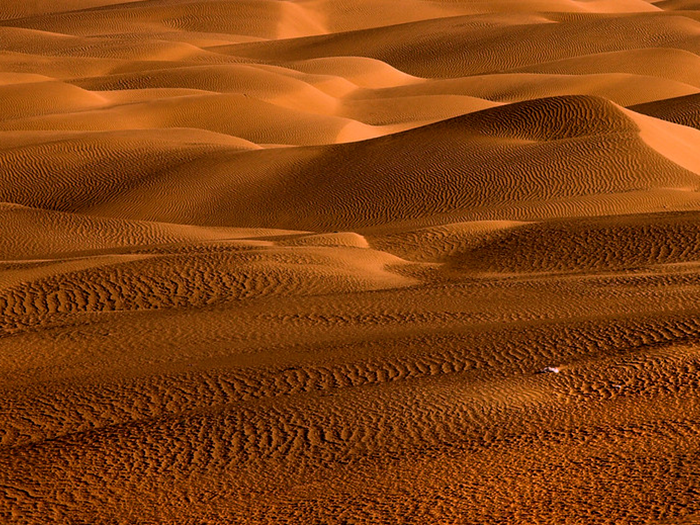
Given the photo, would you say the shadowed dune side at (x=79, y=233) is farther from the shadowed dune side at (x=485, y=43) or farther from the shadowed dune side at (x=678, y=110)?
the shadowed dune side at (x=485, y=43)

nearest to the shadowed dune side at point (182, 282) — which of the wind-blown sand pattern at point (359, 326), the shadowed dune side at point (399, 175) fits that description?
the wind-blown sand pattern at point (359, 326)

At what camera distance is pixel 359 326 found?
726 cm

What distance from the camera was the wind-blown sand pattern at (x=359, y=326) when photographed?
14.8 feet

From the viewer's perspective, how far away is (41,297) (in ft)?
28.2

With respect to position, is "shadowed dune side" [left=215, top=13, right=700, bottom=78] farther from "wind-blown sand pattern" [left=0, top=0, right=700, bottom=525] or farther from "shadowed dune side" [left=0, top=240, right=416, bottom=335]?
"shadowed dune side" [left=0, top=240, right=416, bottom=335]

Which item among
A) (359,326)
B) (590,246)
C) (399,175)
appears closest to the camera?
(359,326)

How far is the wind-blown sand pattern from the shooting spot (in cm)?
450

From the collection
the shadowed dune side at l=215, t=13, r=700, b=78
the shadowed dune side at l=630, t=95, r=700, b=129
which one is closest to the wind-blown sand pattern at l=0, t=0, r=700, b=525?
the shadowed dune side at l=630, t=95, r=700, b=129

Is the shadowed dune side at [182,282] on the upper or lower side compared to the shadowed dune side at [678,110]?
upper

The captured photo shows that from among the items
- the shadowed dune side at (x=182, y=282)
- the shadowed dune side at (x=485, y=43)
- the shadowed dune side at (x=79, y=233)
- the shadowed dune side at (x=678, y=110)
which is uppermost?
the shadowed dune side at (x=182, y=282)

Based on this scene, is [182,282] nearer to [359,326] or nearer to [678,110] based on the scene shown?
[359,326]

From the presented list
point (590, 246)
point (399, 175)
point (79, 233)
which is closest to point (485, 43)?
point (399, 175)

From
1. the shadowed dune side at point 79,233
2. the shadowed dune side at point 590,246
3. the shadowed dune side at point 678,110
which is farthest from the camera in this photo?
the shadowed dune side at point 678,110

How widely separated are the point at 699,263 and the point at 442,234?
12.3ft
